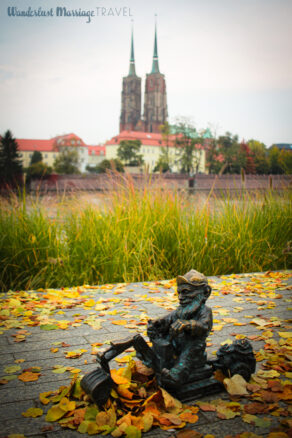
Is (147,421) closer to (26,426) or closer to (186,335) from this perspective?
(186,335)

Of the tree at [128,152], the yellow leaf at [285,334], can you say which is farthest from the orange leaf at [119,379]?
the tree at [128,152]

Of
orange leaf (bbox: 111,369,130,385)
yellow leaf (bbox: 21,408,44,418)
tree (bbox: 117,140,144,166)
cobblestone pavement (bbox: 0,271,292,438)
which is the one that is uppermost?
tree (bbox: 117,140,144,166)

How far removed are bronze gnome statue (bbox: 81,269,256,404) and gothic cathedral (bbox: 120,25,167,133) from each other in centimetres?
9989

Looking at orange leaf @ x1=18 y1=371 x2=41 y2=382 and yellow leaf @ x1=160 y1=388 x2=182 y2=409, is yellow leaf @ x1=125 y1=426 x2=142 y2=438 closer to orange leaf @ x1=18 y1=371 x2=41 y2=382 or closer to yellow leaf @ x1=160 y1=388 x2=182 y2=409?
yellow leaf @ x1=160 y1=388 x2=182 y2=409

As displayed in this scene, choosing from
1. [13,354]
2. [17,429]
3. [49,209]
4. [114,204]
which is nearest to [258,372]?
[17,429]

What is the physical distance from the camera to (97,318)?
337cm

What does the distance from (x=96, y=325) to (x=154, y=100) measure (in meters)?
101

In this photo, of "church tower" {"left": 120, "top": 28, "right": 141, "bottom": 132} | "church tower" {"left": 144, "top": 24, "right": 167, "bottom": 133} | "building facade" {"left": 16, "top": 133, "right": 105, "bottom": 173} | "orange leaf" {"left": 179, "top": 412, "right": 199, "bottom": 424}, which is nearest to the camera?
"orange leaf" {"left": 179, "top": 412, "right": 199, "bottom": 424}

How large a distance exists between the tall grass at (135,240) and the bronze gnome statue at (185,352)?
2617 mm

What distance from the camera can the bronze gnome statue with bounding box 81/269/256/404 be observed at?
6.51 feet

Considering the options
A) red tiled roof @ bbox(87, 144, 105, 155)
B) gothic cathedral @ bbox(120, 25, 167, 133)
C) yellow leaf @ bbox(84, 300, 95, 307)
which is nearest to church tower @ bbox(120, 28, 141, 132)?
gothic cathedral @ bbox(120, 25, 167, 133)

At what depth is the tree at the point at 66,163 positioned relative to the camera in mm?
55750

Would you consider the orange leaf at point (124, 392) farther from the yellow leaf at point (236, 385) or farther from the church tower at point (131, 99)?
the church tower at point (131, 99)

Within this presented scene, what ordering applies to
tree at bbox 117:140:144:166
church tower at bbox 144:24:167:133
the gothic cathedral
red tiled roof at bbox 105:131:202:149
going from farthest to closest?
the gothic cathedral → church tower at bbox 144:24:167:133 → red tiled roof at bbox 105:131:202:149 → tree at bbox 117:140:144:166
